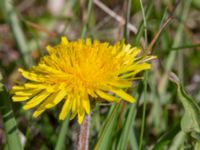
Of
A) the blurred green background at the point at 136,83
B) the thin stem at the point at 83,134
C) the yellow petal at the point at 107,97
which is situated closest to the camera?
the yellow petal at the point at 107,97

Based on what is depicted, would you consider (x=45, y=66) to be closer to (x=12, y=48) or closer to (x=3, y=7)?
(x=3, y=7)

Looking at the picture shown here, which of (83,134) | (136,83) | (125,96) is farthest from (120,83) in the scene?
(136,83)

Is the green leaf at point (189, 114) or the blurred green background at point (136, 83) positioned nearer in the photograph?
the green leaf at point (189, 114)

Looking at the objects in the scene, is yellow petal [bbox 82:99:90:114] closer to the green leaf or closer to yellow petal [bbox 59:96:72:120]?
yellow petal [bbox 59:96:72:120]

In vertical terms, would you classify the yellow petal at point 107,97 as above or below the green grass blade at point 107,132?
above

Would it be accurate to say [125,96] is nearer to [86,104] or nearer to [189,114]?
[86,104]

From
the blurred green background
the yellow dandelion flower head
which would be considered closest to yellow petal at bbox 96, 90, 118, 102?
the yellow dandelion flower head

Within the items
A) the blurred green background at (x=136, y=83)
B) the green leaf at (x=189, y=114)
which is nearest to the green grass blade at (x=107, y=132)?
the blurred green background at (x=136, y=83)

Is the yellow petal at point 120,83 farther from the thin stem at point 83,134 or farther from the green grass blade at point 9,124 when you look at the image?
the green grass blade at point 9,124

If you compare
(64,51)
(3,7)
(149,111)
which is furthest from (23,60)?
(64,51)
